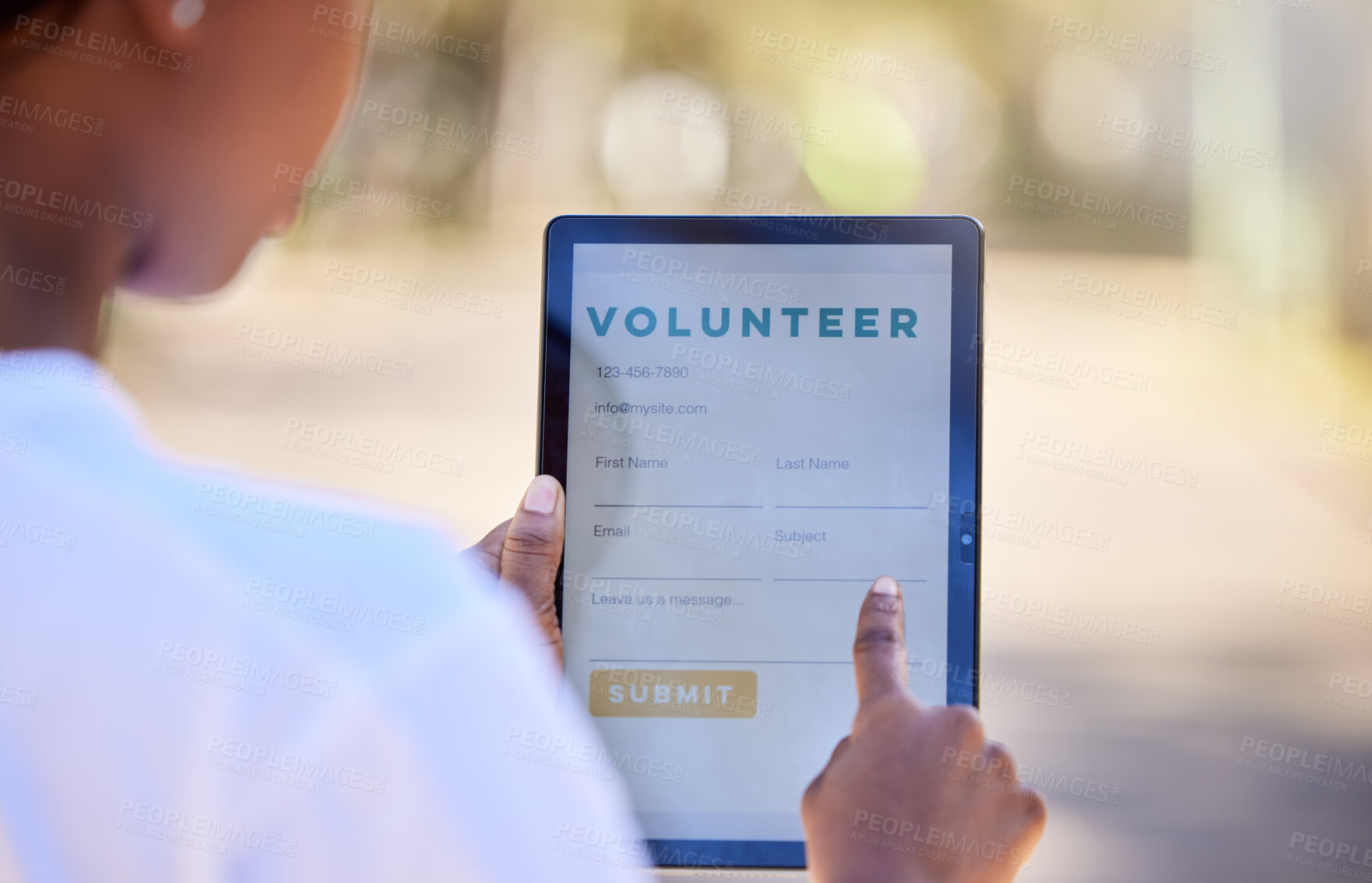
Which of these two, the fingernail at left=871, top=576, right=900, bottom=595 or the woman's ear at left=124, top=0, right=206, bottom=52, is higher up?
the woman's ear at left=124, top=0, right=206, bottom=52

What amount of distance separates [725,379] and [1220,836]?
4.62ft

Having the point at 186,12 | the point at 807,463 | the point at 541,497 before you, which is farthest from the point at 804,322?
the point at 186,12

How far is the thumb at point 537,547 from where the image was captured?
2.05ft

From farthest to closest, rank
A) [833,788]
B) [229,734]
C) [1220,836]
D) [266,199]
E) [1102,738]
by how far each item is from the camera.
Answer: [1102,738] < [1220,836] < [833,788] < [266,199] < [229,734]

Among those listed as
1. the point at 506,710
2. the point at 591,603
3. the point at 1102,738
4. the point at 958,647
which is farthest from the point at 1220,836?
the point at 506,710

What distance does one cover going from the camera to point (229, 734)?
12.9 inches

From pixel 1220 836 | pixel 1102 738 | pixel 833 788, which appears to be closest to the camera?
pixel 833 788

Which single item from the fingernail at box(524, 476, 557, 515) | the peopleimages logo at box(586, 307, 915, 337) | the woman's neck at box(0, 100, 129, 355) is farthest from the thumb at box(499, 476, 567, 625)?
the woman's neck at box(0, 100, 129, 355)

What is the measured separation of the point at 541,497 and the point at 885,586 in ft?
0.70

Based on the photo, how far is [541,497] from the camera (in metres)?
0.63

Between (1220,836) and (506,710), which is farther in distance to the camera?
(1220,836)

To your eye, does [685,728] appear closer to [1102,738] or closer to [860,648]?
[860,648]

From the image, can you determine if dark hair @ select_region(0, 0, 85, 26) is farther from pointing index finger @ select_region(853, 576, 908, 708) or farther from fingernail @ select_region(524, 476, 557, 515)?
pointing index finger @ select_region(853, 576, 908, 708)

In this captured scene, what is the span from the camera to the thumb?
62 centimetres
